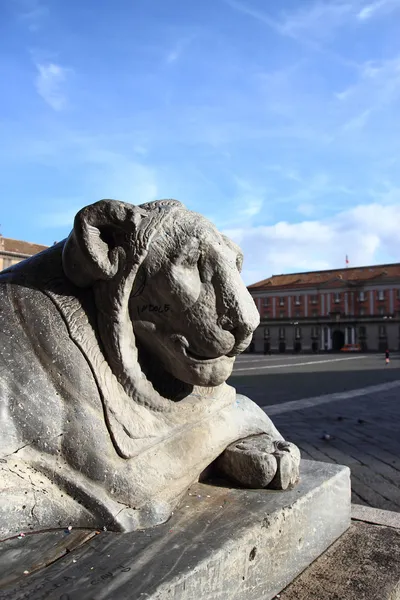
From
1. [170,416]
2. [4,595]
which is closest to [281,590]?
[170,416]

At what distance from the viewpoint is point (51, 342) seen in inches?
54.7

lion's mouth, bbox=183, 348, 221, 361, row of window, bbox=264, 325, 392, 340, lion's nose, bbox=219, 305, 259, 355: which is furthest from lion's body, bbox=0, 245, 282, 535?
row of window, bbox=264, 325, 392, 340

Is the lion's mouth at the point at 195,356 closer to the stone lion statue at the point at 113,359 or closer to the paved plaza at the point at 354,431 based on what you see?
the stone lion statue at the point at 113,359

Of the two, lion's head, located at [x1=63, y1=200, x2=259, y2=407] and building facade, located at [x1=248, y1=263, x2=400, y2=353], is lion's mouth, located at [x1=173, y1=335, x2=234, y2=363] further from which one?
building facade, located at [x1=248, y1=263, x2=400, y2=353]

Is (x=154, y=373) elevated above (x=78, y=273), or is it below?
below

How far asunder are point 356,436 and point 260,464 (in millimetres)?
3442

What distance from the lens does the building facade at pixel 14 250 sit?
28594 millimetres

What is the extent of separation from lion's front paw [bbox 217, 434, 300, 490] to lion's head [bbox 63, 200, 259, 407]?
1.24 ft

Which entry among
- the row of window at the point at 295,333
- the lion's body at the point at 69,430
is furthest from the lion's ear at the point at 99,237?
the row of window at the point at 295,333

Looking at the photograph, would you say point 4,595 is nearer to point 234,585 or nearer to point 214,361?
point 234,585

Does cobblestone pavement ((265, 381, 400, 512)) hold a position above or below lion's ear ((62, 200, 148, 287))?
below

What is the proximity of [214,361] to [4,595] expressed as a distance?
0.80 meters

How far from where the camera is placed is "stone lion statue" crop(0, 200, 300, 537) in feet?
4.30

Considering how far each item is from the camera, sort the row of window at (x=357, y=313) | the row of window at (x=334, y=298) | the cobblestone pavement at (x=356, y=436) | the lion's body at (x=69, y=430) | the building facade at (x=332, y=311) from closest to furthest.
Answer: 1. the lion's body at (x=69, y=430)
2. the cobblestone pavement at (x=356, y=436)
3. the building facade at (x=332, y=311)
4. the row of window at (x=357, y=313)
5. the row of window at (x=334, y=298)
